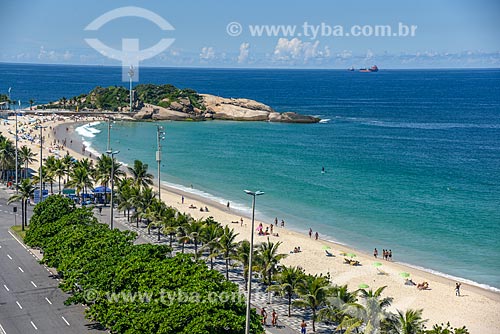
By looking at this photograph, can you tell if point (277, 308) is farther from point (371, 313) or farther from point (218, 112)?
point (218, 112)

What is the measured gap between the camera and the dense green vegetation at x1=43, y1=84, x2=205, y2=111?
157875 mm

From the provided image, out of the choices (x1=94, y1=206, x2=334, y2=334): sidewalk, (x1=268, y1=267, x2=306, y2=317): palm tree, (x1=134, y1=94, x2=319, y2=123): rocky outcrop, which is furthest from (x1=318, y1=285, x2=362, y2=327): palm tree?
(x1=134, y1=94, x2=319, y2=123): rocky outcrop

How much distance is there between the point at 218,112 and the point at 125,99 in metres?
27.4

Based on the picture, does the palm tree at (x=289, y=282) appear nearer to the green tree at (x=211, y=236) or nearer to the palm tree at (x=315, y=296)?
the palm tree at (x=315, y=296)

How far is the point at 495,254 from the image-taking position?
173ft

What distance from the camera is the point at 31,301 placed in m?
36.4

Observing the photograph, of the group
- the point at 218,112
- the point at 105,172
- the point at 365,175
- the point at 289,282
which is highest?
the point at 218,112

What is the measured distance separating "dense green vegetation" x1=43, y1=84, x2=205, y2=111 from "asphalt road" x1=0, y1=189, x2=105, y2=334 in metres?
113

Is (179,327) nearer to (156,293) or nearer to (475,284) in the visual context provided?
(156,293)

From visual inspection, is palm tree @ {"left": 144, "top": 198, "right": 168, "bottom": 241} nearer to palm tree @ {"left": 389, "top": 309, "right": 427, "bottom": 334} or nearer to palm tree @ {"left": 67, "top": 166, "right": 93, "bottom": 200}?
palm tree @ {"left": 67, "top": 166, "right": 93, "bottom": 200}

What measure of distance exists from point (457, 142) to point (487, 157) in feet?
53.1

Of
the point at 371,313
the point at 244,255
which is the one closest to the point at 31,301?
the point at 244,255

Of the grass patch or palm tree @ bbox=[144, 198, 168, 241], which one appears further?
palm tree @ bbox=[144, 198, 168, 241]

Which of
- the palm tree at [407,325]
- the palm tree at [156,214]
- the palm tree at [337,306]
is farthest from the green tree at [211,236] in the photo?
the palm tree at [407,325]
